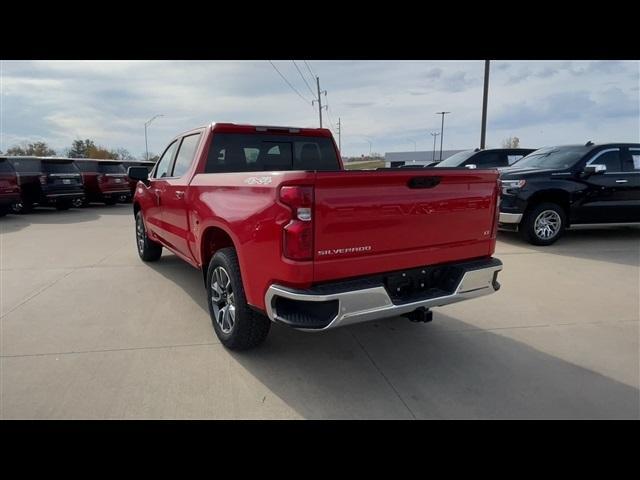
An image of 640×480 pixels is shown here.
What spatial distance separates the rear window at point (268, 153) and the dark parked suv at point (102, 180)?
13290 mm

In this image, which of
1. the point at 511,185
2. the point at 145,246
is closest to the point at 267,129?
the point at 145,246

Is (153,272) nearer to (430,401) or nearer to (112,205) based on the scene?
(430,401)

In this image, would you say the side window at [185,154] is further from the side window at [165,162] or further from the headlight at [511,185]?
the headlight at [511,185]

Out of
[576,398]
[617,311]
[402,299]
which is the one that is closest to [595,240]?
[617,311]

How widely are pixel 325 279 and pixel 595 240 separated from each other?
7.80 meters

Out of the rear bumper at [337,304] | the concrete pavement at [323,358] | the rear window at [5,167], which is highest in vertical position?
the rear window at [5,167]

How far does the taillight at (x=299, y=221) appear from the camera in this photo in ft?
7.91

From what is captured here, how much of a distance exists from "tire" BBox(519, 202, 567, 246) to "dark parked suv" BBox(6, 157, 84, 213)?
45.8 ft

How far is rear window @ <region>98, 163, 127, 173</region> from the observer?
50.8 ft

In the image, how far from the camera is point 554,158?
7863 millimetres

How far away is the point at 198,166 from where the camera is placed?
13.1 ft

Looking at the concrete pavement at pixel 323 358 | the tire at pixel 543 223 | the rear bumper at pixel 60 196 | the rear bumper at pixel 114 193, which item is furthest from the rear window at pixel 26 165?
the tire at pixel 543 223

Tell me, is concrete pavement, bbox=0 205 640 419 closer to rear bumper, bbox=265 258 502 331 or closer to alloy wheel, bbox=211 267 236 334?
alloy wheel, bbox=211 267 236 334
